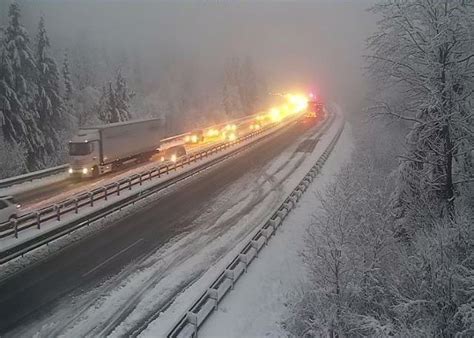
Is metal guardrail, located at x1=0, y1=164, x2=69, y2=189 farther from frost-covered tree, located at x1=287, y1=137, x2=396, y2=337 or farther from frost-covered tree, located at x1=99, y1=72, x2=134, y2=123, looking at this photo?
frost-covered tree, located at x1=99, y1=72, x2=134, y2=123

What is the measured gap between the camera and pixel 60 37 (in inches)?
4993

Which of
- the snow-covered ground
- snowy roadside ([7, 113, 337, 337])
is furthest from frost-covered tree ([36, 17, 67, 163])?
snowy roadside ([7, 113, 337, 337])

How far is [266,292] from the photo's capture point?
18.2 metres

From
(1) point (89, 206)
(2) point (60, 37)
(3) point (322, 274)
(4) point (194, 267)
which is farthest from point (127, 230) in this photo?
(2) point (60, 37)

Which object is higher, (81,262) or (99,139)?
(99,139)

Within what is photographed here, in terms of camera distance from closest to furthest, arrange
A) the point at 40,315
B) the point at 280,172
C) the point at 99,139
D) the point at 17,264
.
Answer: the point at 40,315
the point at 17,264
the point at 99,139
the point at 280,172

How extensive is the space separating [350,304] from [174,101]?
10959 centimetres

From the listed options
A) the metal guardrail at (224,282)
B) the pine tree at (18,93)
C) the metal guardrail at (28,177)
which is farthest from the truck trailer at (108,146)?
the metal guardrail at (224,282)

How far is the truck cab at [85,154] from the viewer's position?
3397 centimetres

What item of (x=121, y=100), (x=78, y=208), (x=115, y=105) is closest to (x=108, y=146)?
(x=78, y=208)

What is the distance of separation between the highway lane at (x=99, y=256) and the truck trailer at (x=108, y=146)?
762 centimetres

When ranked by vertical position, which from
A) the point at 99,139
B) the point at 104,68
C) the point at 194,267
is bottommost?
the point at 194,267

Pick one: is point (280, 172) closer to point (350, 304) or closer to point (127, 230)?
point (127, 230)

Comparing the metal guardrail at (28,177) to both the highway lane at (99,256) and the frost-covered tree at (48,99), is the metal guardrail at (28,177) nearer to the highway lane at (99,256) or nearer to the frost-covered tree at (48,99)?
the highway lane at (99,256)
